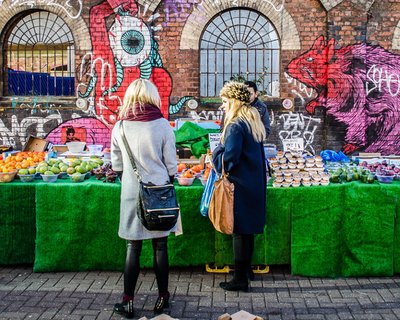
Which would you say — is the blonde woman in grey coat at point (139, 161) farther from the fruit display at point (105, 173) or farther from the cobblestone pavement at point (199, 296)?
the fruit display at point (105, 173)

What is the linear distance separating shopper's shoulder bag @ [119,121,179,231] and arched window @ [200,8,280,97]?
273 inches

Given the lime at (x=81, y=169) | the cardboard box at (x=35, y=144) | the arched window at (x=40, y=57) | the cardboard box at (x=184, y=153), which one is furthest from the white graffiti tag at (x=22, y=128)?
the lime at (x=81, y=169)

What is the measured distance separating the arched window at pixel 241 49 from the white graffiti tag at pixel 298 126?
607 millimetres

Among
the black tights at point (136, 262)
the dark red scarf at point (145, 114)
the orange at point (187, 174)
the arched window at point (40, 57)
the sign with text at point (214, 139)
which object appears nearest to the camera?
the dark red scarf at point (145, 114)

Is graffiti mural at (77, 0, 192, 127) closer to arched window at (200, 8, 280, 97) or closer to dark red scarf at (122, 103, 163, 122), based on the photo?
arched window at (200, 8, 280, 97)

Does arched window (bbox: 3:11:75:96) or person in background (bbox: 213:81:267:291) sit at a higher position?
arched window (bbox: 3:11:75:96)

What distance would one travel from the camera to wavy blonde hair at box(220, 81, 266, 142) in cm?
538

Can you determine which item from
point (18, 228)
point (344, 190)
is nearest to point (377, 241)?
point (344, 190)

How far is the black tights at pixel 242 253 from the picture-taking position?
18.2 feet

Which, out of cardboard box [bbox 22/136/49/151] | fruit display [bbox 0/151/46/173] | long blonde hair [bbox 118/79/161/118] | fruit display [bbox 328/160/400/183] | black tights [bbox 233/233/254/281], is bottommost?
black tights [bbox 233/233/254/281]

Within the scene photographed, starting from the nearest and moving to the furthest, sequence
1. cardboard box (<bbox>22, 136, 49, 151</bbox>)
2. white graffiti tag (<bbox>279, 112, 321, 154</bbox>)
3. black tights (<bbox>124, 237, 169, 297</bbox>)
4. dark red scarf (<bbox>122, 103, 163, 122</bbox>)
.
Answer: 1. dark red scarf (<bbox>122, 103, 163, 122</bbox>)
2. black tights (<bbox>124, 237, 169, 297</bbox>)
3. cardboard box (<bbox>22, 136, 49, 151</bbox>)
4. white graffiti tag (<bbox>279, 112, 321, 154</bbox>)

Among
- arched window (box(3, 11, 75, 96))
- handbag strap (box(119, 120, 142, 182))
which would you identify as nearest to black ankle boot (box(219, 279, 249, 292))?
handbag strap (box(119, 120, 142, 182))

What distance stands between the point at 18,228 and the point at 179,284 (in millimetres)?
1952

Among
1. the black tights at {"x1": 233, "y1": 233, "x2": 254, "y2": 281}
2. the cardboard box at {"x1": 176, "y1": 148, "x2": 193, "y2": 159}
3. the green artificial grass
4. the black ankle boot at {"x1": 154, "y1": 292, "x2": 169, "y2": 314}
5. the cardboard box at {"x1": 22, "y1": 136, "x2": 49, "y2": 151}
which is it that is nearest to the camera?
the black ankle boot at {"x1": 154, "y1": 292, "x2": 169, "y2": 314}
